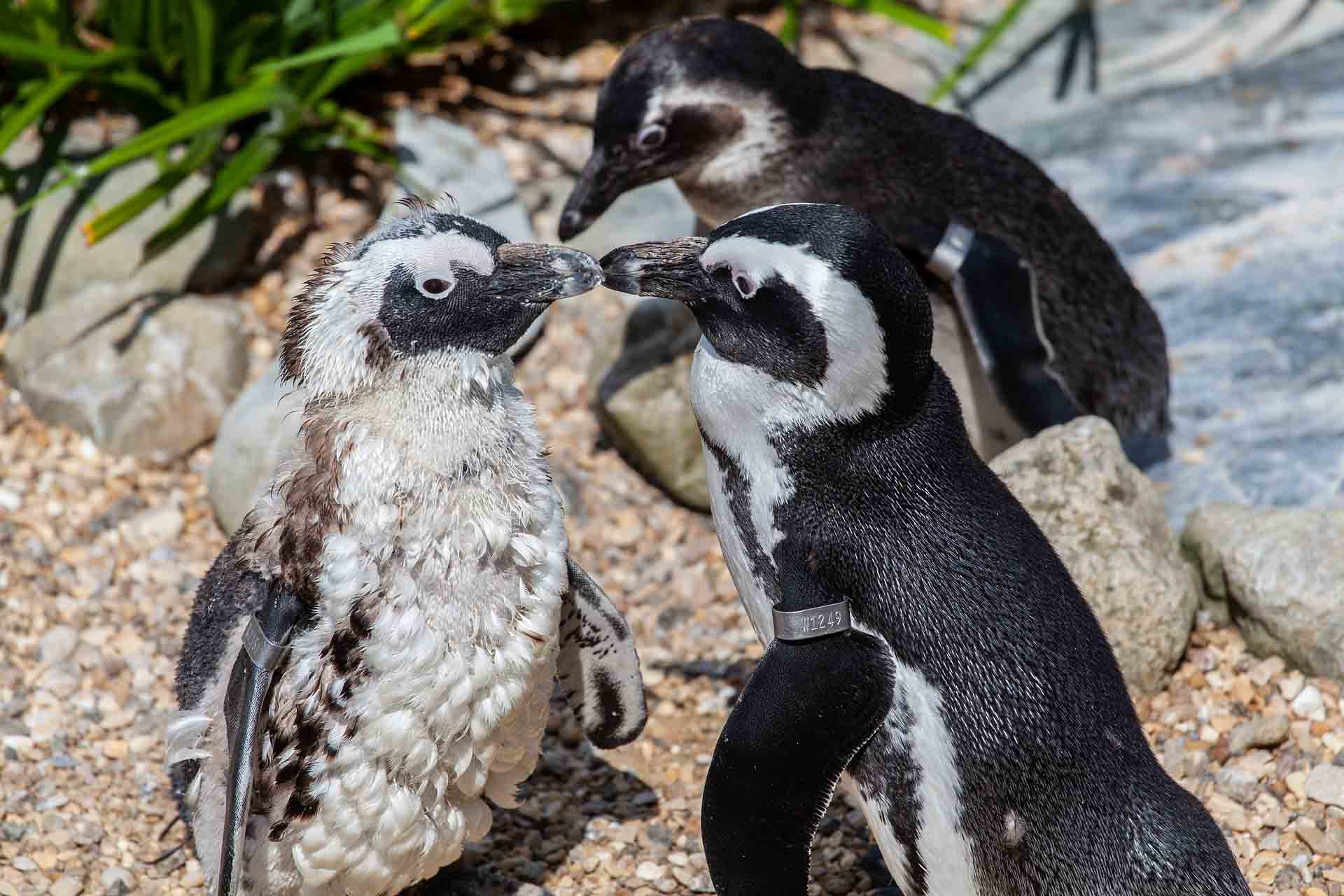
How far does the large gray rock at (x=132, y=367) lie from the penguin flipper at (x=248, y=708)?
1.65 meters

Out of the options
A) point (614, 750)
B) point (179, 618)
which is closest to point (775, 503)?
point (614, 750)

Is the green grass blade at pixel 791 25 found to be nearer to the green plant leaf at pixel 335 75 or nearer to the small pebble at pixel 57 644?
the green plant leaf at pixel 335 75

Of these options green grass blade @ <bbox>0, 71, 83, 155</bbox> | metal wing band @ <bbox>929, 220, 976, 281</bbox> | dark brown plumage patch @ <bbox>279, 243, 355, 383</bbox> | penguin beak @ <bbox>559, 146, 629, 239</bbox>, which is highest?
dark brown plumage patch @ <bbox>279, 243, 355, 383</bbox>

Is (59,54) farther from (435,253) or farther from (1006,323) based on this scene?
(1006,323)

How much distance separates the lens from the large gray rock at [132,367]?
343 centimetres

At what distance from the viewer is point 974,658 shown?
1.84 metres

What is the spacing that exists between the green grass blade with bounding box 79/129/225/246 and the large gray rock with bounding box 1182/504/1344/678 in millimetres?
2436

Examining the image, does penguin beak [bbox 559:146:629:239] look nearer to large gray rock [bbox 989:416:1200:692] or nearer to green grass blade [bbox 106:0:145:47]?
large gray rock [bbox 989:416:1200:692]

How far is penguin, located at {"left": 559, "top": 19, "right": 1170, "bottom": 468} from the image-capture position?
9.28 ft

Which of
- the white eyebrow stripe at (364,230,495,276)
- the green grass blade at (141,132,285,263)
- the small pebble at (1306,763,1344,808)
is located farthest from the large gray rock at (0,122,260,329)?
the small pebble at (1306,763,1344,808)

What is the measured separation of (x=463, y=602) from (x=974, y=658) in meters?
0.66

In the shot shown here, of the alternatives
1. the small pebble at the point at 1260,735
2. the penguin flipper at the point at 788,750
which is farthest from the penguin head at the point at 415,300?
the small pebble at the point at 1260,735

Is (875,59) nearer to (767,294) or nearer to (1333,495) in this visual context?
(1333,495)

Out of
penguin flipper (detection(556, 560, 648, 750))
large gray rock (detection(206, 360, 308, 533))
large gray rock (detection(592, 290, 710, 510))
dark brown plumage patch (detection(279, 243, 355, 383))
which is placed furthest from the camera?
large gray rock (detection(592, 290, 710, 510))
